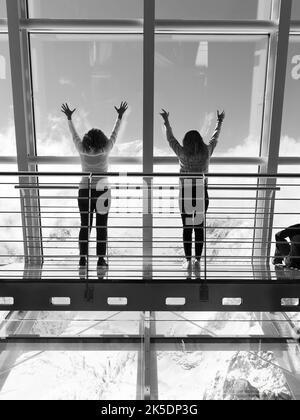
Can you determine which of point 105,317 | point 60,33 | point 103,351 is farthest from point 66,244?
point 60,33

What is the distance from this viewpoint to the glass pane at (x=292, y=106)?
229cm

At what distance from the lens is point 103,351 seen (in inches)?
94.7

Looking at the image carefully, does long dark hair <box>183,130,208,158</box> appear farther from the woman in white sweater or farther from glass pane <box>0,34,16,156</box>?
glass pane <box>0,34,16,156</box>

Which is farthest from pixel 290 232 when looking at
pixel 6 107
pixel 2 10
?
pixel 2 10

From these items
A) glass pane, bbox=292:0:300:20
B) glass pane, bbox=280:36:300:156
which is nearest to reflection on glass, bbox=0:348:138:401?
glass pane, bbox=280:36:300:156

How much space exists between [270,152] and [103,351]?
1429 mm

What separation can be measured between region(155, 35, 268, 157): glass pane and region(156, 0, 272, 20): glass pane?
10 cm

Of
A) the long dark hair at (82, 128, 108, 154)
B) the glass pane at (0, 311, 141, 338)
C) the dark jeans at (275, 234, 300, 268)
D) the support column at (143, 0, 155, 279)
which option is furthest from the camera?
the glass pane at (0, 311, 141, 338)

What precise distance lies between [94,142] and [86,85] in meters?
0.71

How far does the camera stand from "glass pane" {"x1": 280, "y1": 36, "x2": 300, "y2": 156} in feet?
7.53

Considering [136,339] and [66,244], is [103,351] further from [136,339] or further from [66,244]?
[66,244]

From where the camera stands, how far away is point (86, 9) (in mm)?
2227

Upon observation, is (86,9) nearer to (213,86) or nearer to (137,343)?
(213,86)
